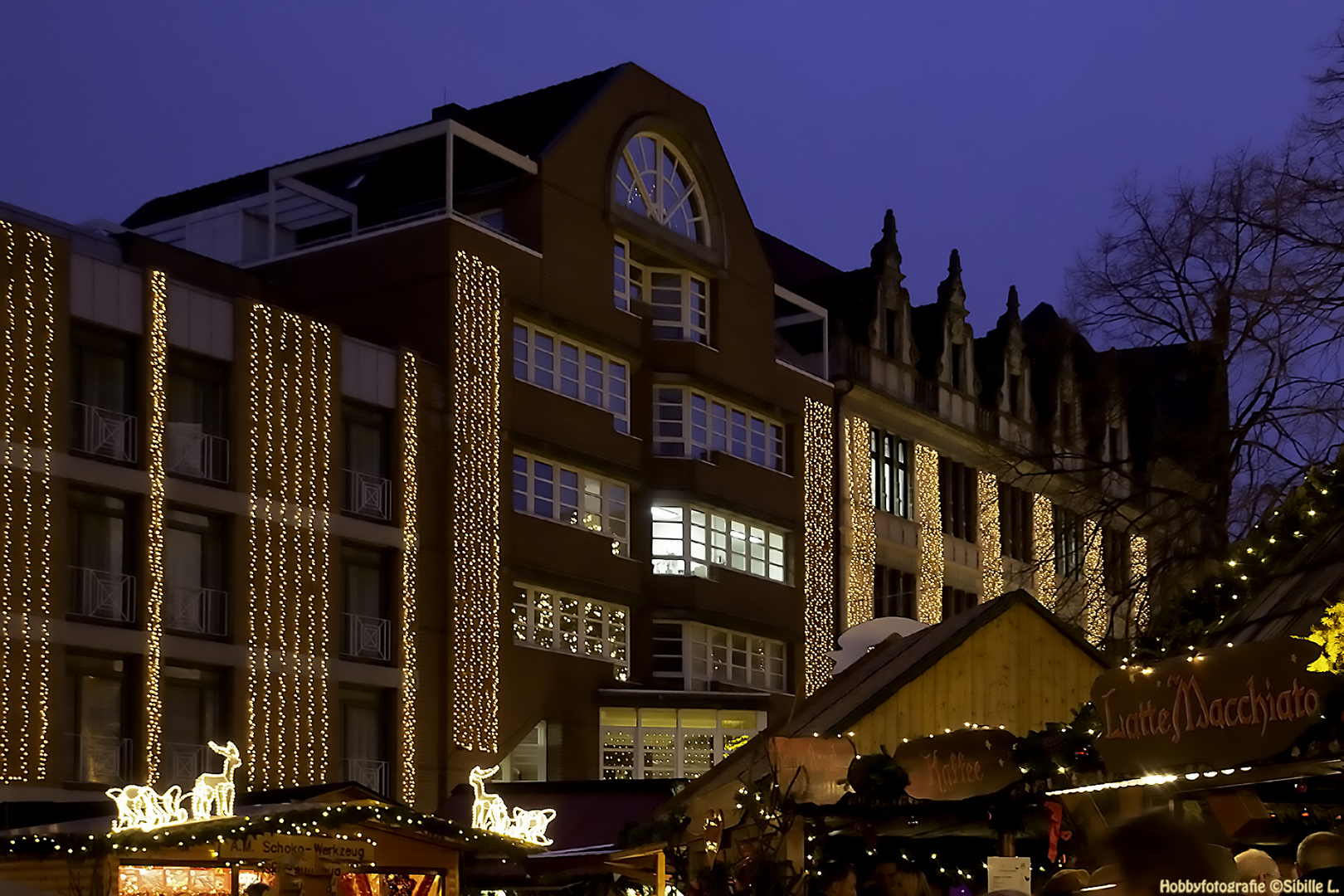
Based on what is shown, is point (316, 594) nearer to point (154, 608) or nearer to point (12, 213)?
point (154, 608)

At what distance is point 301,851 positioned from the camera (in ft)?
66.2

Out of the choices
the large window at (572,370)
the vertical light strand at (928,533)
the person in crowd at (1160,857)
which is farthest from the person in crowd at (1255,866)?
the vertical light strand at (928,533)

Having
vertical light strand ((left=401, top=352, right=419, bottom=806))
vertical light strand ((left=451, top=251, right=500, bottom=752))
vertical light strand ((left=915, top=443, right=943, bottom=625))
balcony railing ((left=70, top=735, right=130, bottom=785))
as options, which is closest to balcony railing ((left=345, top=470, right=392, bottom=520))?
vertical light strand ((left=401, top=352, right=419, bottom=806))

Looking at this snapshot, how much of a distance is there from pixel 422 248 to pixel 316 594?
6.72 m

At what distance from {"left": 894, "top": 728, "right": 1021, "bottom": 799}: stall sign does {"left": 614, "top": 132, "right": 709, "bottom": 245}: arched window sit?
26.8m

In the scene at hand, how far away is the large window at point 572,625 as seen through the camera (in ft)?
118

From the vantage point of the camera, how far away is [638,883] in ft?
75.8

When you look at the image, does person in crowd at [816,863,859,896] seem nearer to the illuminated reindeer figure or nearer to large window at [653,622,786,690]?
the illuminated reindeer figure

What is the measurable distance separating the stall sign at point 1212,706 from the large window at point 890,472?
3479cm

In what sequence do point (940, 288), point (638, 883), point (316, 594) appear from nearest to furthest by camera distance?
point (638, 883) → point (316, 594) → point (940, 288)

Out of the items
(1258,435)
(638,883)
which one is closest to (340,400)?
(638,883)

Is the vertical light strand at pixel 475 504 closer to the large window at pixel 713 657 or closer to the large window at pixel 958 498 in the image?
the large window at pixel 713 657

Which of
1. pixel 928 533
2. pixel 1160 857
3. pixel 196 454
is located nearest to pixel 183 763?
pixel 196 454

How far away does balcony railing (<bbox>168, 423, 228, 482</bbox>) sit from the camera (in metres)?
30.5
